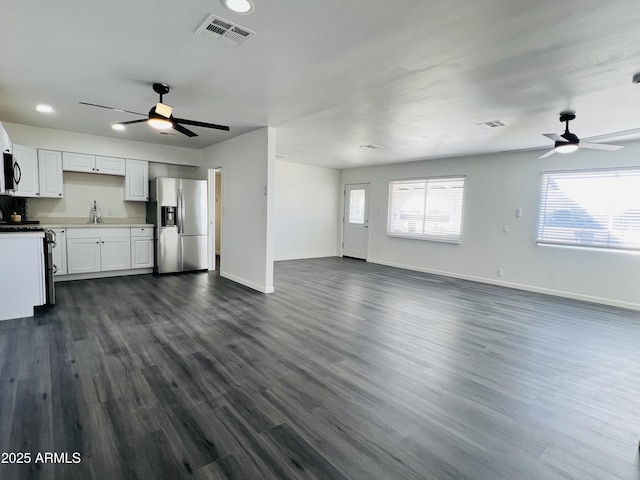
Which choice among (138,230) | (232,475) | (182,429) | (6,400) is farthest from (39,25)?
(138,230)

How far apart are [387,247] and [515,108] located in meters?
5.01

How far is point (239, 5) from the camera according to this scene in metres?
2.00

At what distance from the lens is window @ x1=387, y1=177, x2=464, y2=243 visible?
705cm

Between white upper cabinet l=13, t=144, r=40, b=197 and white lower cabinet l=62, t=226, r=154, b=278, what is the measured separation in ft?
2.53

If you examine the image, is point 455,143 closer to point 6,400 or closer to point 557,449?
point 557,449

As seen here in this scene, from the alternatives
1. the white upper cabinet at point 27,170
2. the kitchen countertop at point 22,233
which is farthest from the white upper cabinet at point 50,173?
the kitchen countertop at point 22,233

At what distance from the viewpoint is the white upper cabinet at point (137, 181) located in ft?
20.6

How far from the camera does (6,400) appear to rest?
7.10 ft

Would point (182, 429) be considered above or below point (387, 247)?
below

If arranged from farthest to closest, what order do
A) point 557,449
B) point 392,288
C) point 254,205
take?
1. point 392,288
2. point 254,205
3. point 557,449

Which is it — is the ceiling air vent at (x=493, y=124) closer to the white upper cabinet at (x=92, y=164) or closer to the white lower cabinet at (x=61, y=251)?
the white upper cabinet at (x=92, y=164)

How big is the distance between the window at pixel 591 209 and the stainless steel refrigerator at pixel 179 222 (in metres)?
6.58

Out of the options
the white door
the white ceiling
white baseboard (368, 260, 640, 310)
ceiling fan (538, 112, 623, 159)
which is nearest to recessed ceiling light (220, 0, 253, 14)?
the white ceiling

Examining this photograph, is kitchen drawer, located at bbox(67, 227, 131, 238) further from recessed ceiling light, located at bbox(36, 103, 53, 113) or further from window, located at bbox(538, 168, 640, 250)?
window, located at bbox(538, 168, 640, 250)
